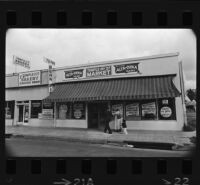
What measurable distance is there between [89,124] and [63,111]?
1340 millimetres

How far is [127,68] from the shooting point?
8297 mm

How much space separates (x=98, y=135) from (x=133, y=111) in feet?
5.74

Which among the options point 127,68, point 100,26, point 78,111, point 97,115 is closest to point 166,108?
point 127,68

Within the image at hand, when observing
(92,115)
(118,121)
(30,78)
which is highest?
(30,78)

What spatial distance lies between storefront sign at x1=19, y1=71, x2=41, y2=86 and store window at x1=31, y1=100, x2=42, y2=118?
31.9 inches

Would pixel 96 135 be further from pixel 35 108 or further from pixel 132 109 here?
pixel 35 108

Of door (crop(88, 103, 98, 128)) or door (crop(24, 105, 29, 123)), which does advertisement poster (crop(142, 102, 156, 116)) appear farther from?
door (crop(24, 105, 29, 123))

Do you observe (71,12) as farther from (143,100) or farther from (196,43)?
(143,100)

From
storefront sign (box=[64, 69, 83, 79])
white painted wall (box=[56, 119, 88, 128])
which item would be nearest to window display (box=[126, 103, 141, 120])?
white painted wall (box=[56, 119, 88, 128])

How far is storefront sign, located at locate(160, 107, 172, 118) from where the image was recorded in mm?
7910

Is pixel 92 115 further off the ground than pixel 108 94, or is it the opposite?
pixel 108 94

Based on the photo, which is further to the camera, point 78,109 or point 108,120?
point 78,109

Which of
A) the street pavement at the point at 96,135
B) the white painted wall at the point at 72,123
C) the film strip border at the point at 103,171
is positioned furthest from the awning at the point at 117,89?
the film strip border at the point at 103,171

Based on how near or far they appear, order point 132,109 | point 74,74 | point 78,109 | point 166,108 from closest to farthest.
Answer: point 132,109 < point 166,108 < point 74,74 < point 78,109
